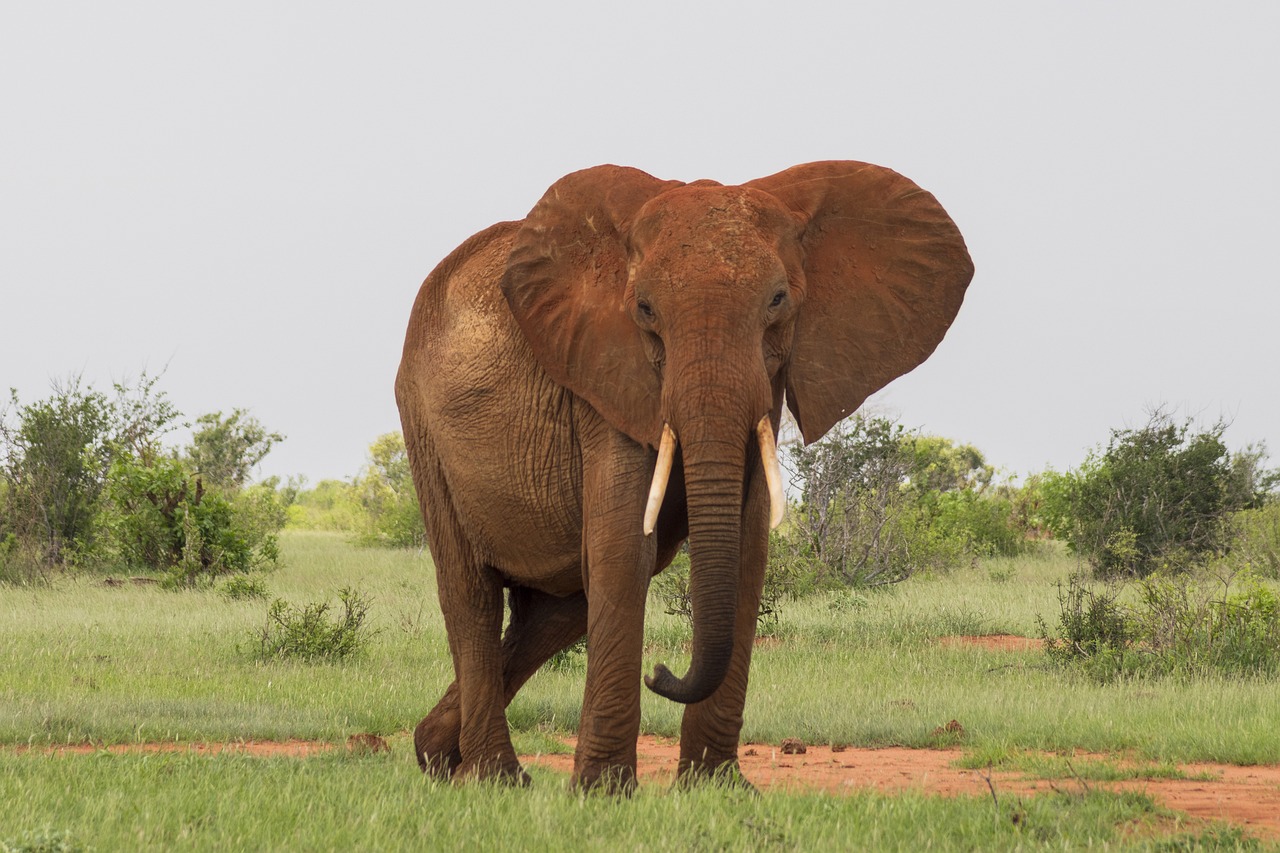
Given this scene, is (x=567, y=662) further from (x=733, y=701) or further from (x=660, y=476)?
(x=660, y=476)

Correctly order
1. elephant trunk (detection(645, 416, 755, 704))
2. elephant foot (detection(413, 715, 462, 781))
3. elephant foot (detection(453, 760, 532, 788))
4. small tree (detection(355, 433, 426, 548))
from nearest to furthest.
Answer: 1. elephant trunk (detection(645, 416, 755, 704))
2. elephant foot (detection(453, 760, 532, 788))
3. elephant foot (detection(413, 715, 462, 781))
4. small tree (detection(355, 433, 426, 548))

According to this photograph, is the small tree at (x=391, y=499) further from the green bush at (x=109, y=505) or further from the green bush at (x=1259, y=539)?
the green bush at (x=1259, y=539)

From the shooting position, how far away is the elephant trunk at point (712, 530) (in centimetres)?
561

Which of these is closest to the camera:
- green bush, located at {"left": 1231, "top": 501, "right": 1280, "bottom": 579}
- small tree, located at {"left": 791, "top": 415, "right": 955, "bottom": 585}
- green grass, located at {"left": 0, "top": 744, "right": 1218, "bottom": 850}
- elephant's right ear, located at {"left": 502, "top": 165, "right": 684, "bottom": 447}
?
green grass, located at {"left": 0, "top": 744, "right": 1218, "bottom": 850}

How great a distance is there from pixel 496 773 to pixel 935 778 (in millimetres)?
2399

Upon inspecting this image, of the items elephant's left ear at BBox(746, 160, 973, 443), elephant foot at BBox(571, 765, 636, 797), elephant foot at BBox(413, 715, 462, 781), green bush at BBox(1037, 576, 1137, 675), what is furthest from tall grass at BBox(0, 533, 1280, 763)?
elephant's left ear at BBox(746, 160, 973, 443)

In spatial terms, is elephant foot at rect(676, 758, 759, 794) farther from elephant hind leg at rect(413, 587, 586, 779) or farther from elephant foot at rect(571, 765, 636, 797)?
elephant hind leg at rect(413, 587, 586, 779)

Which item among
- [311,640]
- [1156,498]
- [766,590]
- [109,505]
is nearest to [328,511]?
[109,505]

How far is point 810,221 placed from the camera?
21.1 feet

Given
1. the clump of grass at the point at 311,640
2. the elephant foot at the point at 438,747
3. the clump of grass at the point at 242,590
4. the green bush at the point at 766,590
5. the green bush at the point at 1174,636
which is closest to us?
the elephant foot at the point at 438,747

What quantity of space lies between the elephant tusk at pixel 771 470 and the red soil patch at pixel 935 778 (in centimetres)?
196

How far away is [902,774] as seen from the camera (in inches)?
314

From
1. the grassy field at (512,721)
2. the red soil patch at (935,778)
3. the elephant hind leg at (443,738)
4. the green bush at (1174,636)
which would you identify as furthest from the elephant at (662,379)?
the green bush at (1174,636)

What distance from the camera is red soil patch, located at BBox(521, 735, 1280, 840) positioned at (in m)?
6.86
